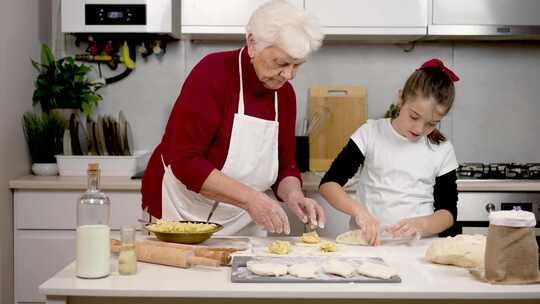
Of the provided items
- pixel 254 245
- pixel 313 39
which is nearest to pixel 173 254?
pixel 254 245

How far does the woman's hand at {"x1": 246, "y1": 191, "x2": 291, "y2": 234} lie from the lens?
5.61 ft

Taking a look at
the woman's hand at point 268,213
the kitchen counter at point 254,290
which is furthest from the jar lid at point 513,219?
the woman's hand at point 268,213

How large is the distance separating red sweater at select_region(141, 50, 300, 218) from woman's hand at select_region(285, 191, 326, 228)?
196 millimetres

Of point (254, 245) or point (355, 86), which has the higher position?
point (355, 86)

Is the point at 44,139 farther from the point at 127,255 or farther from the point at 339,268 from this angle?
the point at 339,268

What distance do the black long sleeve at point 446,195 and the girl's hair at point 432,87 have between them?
227 millimetres

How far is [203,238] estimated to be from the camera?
5.66 feet

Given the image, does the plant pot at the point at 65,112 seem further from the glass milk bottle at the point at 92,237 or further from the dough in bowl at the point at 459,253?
the dough in bowl at the point at 459,253

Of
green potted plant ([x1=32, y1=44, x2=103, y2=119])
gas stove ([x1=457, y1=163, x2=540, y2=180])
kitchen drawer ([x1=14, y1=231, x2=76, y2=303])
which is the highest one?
green potted plant ([x1=32, y1=44, x2=103, y2=119])

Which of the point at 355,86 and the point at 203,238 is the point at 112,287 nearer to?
the point at 203,238

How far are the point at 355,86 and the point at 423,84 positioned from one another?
1.38 metres

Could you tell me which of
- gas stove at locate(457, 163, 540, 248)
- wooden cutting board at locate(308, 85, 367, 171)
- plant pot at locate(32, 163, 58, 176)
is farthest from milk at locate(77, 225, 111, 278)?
wooden cutting board at locate(308, 85, 367, 171)

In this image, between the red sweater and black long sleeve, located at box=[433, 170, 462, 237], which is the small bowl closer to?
the red sweater

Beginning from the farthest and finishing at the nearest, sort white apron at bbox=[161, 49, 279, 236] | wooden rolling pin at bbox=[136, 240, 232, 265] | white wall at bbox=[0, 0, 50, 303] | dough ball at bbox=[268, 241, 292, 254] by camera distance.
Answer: white wall at bbox=[0, 0, 50, 303] < white apron at bbox=[161, 49, 279, 236] < dough ball at bbox=[268, 241, 292, 254] < wooden rolling pin at bbox=[136, 240, 232, 265]
